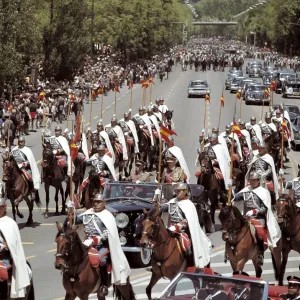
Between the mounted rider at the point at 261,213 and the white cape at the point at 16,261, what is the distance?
5828mm

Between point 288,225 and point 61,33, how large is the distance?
53085mm

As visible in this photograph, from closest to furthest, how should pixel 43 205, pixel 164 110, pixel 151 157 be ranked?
pixel 43 205
pixel 151 157
pixel 164 110

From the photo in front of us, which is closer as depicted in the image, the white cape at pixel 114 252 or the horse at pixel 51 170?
the white cape at pixel 114 252

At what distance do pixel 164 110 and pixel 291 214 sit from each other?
25014 millimetres

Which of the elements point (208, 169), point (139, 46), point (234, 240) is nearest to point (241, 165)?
point (208, 169)

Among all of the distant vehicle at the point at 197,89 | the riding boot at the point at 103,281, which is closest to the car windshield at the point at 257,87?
the distant vehicle at the point at 197,89

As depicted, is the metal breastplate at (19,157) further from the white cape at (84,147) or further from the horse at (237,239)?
the horse at (237,239)

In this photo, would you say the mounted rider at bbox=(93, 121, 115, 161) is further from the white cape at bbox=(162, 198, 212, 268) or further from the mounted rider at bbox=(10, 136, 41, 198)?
the white cape at bbox=(162, 198, 212, 268)

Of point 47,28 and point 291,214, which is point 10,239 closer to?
point 291,214

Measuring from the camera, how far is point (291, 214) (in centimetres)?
2302

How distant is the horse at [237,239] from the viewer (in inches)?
823

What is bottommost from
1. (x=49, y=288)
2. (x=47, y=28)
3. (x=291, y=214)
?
(x=49, y=288)

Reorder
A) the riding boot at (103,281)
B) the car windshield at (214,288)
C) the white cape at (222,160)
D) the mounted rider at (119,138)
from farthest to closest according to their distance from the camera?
1. the mounted rider at (119,138)
2. the white cape at (222,160)
3. the riding boot at (103,281)
4. the car windshield at (214,288)

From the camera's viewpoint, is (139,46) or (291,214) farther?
(139,46)
